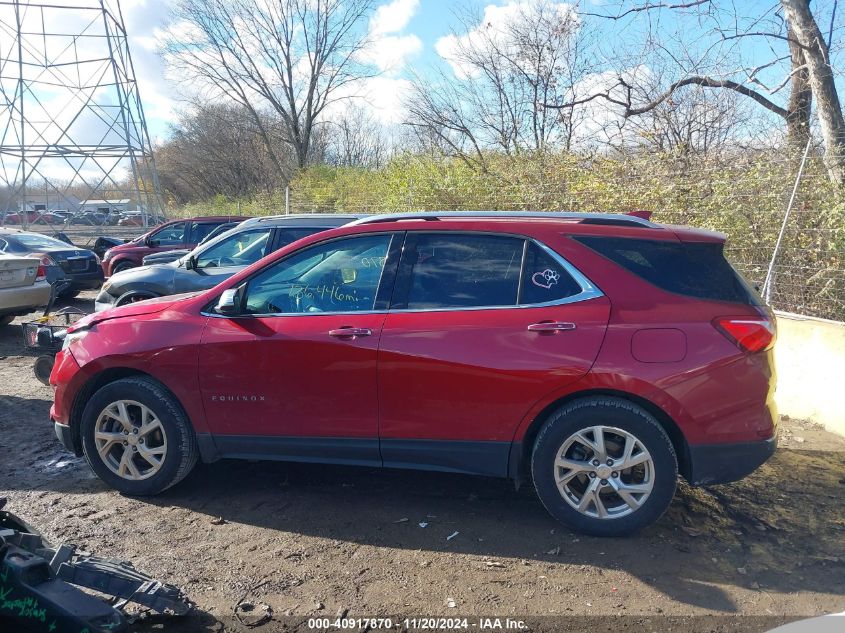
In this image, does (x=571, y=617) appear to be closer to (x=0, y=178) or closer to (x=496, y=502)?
(x=496, y=502)

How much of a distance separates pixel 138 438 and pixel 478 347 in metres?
2.29

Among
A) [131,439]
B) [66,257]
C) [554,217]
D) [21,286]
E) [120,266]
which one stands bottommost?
[131,439]

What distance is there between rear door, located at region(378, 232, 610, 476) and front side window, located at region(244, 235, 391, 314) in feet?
0.77

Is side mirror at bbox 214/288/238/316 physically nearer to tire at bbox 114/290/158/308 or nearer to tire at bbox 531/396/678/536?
tire at bbox 531/396/678/536

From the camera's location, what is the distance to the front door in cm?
404

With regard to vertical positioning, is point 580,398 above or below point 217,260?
below

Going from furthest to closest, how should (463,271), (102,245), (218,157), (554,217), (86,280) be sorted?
(218,157) < (102,245) < (86,280) < (554,217) < (463,271)

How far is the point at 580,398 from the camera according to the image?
12.5ft

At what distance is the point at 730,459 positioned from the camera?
3.70 metres

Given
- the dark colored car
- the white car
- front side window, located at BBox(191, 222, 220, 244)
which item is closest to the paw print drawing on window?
the white car

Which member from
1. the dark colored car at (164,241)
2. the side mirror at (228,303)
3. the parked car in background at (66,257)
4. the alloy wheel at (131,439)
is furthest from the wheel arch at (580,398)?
the dark colored car at (164,241)

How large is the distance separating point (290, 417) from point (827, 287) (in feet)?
16.5

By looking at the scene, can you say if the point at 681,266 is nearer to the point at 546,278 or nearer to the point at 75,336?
the point at 546,278

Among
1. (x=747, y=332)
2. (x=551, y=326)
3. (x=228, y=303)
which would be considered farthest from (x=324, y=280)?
(x=747, y=332)
